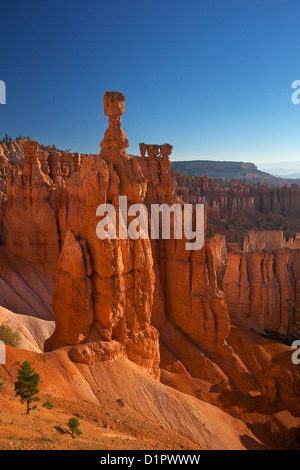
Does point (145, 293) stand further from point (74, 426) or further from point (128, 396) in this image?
point (74, 426)

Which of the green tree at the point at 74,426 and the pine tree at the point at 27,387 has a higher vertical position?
the pine tree at the point at 27,387

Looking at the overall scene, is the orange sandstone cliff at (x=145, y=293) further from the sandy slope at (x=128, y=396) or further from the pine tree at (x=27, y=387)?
the pine tree at (x=27, y=387)

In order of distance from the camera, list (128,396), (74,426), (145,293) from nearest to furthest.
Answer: (74,426)
(128,396)
(145,293)

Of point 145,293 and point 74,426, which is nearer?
point 74,426

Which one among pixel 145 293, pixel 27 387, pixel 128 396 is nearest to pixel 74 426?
pixel 27 387

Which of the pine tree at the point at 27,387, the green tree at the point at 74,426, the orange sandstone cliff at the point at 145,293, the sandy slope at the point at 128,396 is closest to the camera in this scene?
the green tree at the point at 74,426

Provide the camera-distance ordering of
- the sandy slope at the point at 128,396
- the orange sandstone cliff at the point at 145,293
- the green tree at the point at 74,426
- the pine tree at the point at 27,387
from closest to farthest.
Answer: the green tree at the point at 74,426
the pine tree at the point at 27,387
the sandy slope at the point at 128,396
the orange sandstone cliff at the point at 145,293

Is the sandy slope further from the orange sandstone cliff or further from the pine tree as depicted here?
the pine tree

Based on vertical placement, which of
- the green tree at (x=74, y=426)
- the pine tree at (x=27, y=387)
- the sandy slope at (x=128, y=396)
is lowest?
the sandy slope at (x=128, y=396)

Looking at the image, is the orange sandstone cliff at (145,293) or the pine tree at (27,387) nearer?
the pine tree at (27,387)

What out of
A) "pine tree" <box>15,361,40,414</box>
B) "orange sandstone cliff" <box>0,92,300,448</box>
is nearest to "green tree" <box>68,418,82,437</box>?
"pine tree" <box>15,361,40,414</box>

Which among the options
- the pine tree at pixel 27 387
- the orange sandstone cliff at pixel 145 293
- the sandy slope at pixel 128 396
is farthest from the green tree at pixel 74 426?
the orange sandstone cliff at pixel 145 293

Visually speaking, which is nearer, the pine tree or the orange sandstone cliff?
the pine tree

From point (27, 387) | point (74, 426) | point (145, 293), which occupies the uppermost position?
point (145, 293)
